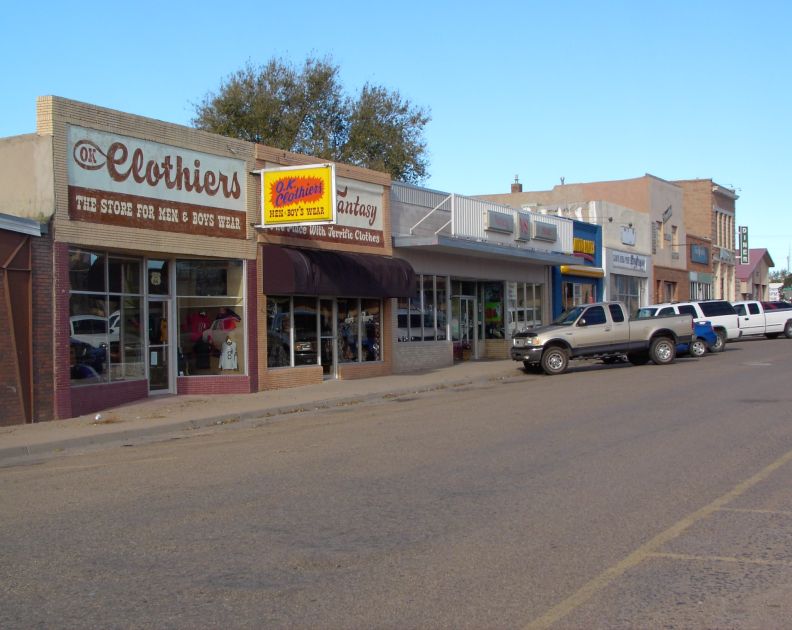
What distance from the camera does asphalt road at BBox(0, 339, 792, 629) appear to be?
5488 mm

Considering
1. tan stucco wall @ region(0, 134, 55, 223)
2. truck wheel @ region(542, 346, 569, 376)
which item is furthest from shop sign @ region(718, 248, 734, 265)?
tan stucco wall @ region(0, 134, 55, 223)

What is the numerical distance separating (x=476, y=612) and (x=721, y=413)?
396 inches

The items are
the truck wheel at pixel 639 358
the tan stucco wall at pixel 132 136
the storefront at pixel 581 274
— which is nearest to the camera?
the tan stucco wall at pixel 132 136

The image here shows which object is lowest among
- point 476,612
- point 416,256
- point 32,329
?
point 476,612

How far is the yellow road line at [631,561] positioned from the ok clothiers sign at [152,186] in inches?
510

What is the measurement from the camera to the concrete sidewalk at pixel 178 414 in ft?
45.4

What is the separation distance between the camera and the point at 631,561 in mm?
6316

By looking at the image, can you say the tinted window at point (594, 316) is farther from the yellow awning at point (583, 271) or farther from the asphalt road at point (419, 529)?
the yellow awning at point (583, 271)

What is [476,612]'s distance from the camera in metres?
5.38

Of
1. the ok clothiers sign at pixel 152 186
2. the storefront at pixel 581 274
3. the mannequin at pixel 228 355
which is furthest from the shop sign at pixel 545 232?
the mannequin at pixel 228 355

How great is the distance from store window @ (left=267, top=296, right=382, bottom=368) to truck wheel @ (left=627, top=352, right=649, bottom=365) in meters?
7.72

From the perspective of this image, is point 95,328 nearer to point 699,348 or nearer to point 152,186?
point 152,186

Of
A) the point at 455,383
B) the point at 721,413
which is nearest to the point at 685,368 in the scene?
the point at 455,383

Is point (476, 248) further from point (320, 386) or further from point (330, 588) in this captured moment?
point (330, 588)
